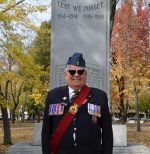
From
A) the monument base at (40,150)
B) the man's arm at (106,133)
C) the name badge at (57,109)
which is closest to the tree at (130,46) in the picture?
the monument base at (40,150)

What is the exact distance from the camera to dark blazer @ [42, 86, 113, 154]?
155 inches

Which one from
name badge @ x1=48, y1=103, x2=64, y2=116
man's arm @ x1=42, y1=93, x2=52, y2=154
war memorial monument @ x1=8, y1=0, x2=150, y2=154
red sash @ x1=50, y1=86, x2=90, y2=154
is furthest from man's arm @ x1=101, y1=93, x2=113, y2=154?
war memorial monument @ x1=8, y1=0, x2=150, y2=154

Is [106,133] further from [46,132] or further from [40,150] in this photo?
[40,150]

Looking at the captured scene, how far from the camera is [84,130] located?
12.9ft

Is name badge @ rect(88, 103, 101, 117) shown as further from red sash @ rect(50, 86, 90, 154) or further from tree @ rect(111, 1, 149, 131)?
tree @ rect(111, 1, 149, 131)

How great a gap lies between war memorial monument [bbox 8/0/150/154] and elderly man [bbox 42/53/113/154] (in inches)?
175

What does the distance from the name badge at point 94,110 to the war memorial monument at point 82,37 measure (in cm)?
448

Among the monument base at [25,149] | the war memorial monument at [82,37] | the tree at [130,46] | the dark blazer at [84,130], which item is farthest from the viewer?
the tree at [130,46]

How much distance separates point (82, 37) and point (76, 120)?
4.83 m

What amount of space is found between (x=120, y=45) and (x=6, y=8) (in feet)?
55.3

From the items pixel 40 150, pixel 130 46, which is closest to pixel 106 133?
pixel 40 150

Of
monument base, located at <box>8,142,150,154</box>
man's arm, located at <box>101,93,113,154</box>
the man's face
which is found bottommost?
monument base, located at <box>8,142,150,154</box>

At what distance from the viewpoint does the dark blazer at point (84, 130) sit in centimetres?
394

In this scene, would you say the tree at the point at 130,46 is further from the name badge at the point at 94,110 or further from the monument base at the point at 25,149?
the name badge at the point at 94,110
